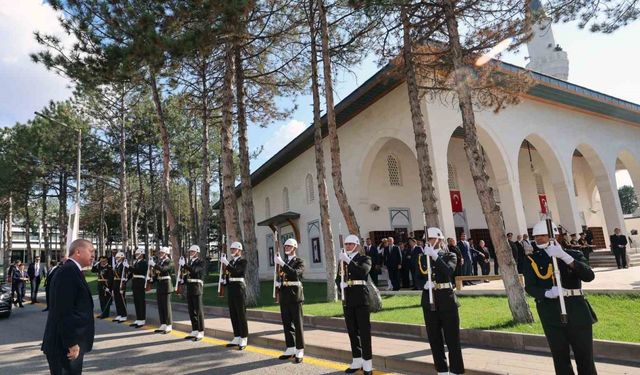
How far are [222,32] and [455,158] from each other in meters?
14.9

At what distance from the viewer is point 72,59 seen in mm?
13125

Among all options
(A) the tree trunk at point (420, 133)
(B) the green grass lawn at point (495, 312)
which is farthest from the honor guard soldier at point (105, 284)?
(A) the tree trunk at point (420, 133)

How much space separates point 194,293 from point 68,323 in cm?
507

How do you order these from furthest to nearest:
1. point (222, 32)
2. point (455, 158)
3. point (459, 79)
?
point (455, 158)
point (222, 32)
point (459, 79)

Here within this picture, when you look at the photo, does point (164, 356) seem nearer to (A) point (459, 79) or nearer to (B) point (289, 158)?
(A) point (459, 79)

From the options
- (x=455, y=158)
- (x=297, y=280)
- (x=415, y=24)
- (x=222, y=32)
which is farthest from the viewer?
(x=455, y=158)

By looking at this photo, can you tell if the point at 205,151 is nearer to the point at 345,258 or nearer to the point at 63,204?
the point at 345,258

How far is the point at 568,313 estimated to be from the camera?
172 inches

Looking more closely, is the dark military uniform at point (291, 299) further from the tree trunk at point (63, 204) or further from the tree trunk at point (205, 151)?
the tree trunk at point (63, 204)

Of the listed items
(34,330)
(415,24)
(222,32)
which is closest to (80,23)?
(222,32)

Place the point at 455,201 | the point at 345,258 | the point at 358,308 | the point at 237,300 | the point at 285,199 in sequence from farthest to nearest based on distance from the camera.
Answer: the point at 285,199, the point at 455,201, the point at 237,300, the point at 345,258, the point at 358,308

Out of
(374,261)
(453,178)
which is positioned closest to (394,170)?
(453,178)

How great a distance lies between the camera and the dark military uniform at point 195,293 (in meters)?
9.08

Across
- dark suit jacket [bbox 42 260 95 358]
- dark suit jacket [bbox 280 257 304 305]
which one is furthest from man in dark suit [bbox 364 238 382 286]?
dark suit jacket [bbox 42 260 95 358]
